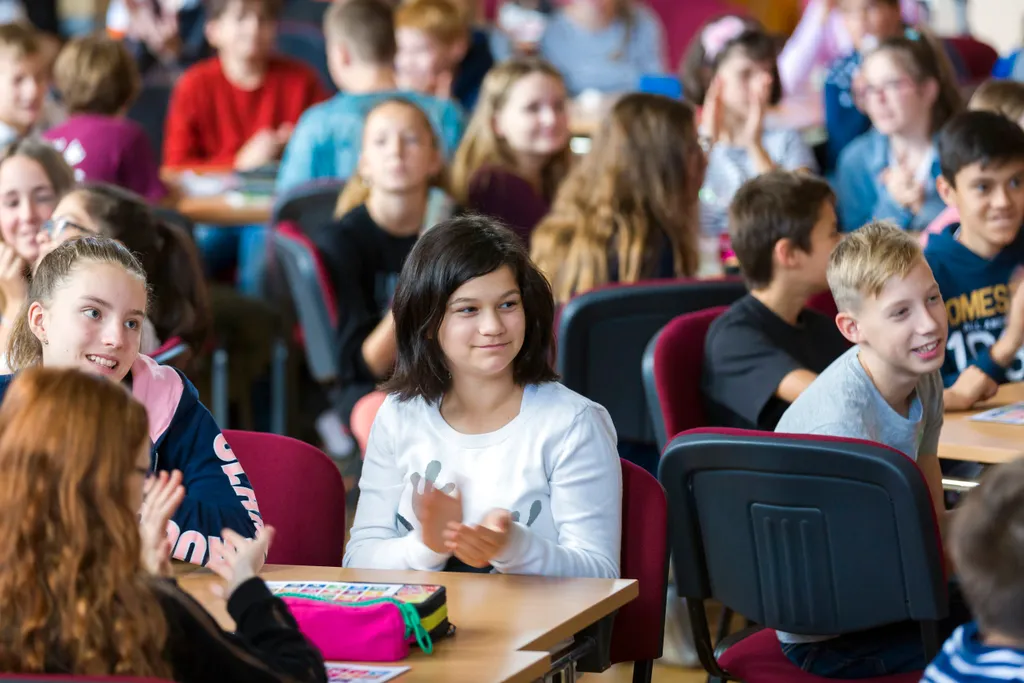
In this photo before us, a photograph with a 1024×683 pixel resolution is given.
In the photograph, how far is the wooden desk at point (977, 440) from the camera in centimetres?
270

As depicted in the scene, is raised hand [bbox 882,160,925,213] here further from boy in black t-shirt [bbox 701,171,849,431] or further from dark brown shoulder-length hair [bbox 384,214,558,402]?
dark brown shoulder-length hair [bbox 384,214,558,402]

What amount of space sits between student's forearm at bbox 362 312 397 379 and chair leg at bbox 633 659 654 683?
1.73 m

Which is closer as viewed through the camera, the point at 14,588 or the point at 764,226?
the point at 14,588

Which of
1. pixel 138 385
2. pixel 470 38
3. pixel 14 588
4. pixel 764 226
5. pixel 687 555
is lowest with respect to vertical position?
pixel 687 555

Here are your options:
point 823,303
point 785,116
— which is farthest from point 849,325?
point 785,116

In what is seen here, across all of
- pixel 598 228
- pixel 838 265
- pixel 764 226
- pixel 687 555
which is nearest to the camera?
pixel 687 555

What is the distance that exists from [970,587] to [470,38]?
5816 mm

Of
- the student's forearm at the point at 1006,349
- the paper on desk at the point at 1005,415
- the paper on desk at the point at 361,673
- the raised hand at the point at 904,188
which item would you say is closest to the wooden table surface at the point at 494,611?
the paper on desk at the point at 361,673

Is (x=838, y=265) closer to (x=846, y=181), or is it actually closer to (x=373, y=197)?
(x=373, y=197)

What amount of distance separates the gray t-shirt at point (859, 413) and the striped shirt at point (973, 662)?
83cm

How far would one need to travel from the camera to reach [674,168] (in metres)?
4.03

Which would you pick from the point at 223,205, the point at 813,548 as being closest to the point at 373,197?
the point at 223,205

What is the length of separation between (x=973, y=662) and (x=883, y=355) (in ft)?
3.58

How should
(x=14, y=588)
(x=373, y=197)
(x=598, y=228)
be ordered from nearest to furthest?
1. (x=14, y=588)
2. (x=598, y=228)
3. (x=373, y=197)
